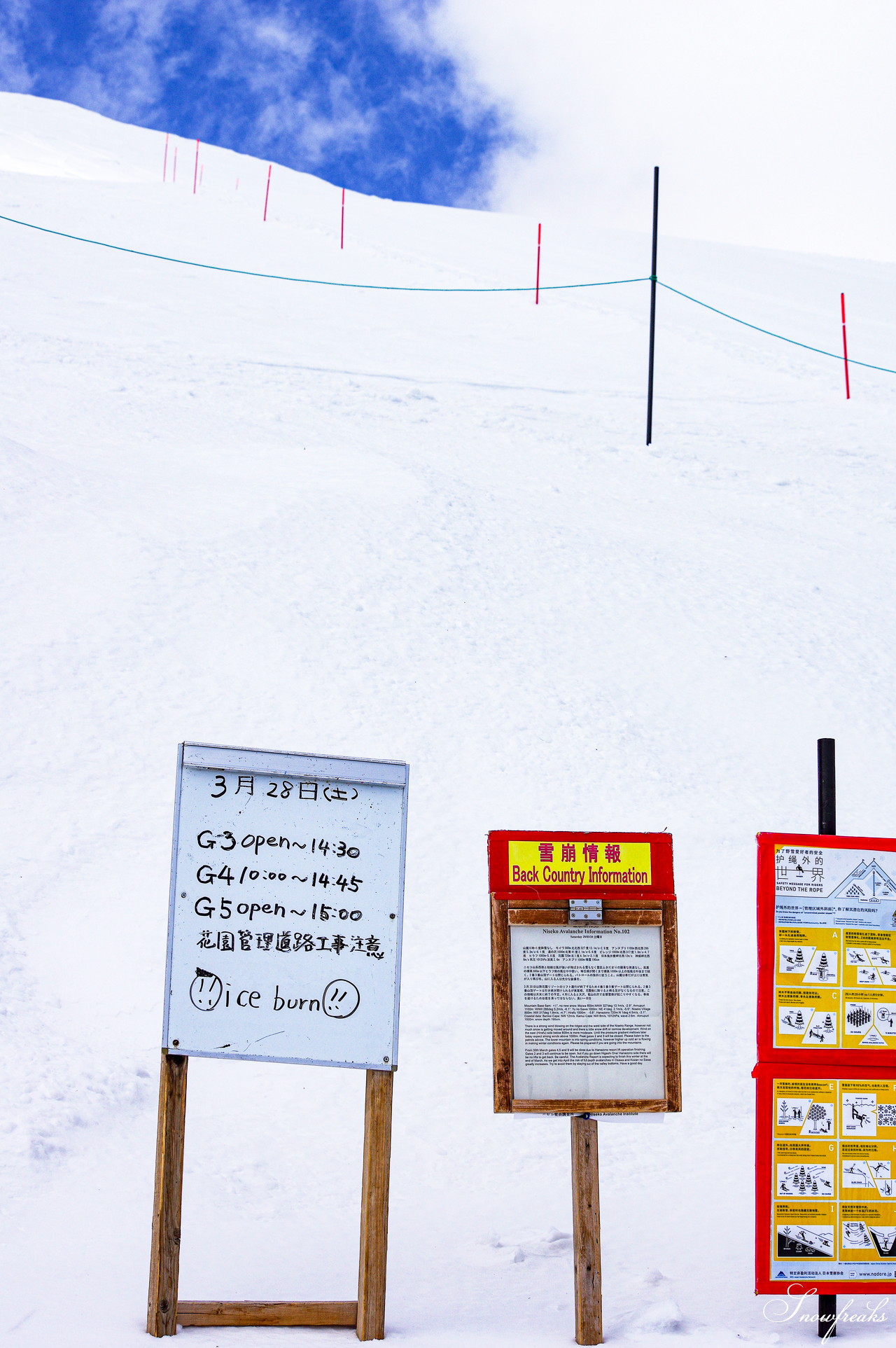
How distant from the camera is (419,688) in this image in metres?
9.10

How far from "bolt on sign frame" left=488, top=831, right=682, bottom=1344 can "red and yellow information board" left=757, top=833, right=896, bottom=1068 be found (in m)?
0.36

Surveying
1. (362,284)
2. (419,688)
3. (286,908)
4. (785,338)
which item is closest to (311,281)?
(362,284)

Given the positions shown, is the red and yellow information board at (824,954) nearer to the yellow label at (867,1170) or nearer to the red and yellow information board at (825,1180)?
the red and yellow information board at (825,1180)

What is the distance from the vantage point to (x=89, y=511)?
35.0 feet

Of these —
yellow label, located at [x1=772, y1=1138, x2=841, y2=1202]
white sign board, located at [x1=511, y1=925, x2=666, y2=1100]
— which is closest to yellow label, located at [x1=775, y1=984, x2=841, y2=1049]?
yellow label, located at [x1=772, y1=1138, x2=841, y2=1202]

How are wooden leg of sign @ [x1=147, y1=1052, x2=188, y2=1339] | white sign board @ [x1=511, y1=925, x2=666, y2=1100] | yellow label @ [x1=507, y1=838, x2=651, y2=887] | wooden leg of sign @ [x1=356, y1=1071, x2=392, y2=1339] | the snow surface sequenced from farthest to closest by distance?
the snow surface
yellow label @ [x1=507, y1=838, x2=651, y2=887]
white sign board @ [x1=511, y1=925, x2=666, y2=1100]
wooden leg of sign @ [x1=356, y1=1071, x2=392, y2=1339]
wooden leg of sign @ [x1=147, y1=1052, x2=188, y2=1339]

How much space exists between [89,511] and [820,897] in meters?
8.19

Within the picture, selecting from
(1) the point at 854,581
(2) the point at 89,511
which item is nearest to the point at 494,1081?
(2) the point at 89,511

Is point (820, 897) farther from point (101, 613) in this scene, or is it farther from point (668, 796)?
point (101, 613)

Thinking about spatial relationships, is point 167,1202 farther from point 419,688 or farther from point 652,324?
point 652,324

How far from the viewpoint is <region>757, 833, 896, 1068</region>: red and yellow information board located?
4.23 meters

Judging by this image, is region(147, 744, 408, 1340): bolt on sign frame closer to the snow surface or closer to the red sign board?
the red sign board

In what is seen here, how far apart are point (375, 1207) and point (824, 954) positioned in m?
1.80

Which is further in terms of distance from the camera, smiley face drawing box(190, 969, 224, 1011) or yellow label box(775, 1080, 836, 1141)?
yellow label box(775, 1080, 836, 1141)
